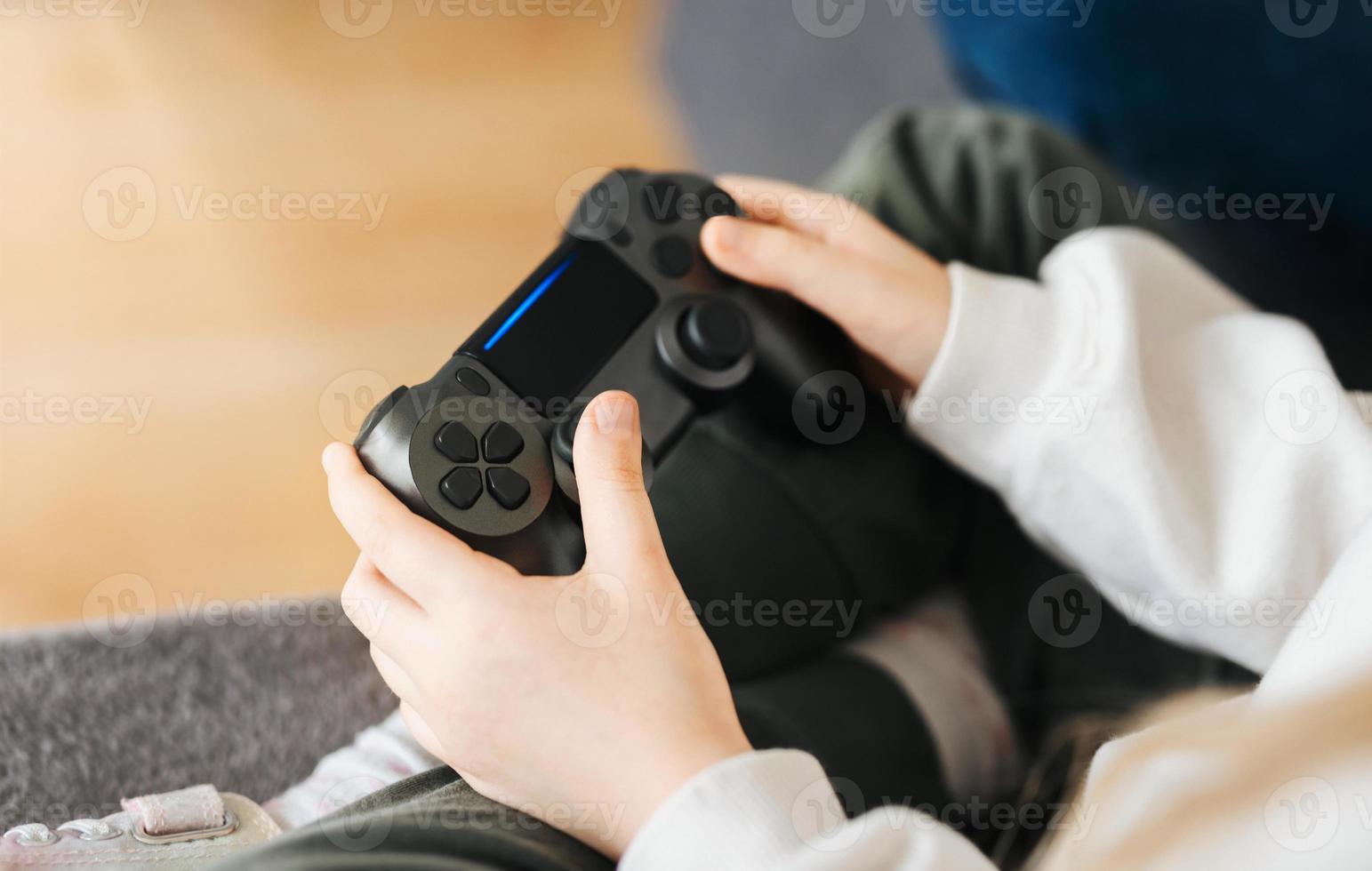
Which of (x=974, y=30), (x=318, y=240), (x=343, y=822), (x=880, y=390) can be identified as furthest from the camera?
(x=318, y=240)

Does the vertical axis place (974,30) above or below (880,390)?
above

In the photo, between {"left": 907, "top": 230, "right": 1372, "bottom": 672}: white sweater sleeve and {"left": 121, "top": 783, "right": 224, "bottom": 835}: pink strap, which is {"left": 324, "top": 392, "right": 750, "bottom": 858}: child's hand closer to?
{"left": 121, "top": 783, "right": 224, "bottom": 835}: pink strap

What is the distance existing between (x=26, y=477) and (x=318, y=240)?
0.32 m

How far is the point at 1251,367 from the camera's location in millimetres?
520

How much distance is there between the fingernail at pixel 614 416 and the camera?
40 cm

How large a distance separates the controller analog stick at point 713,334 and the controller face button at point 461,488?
13 centimetres

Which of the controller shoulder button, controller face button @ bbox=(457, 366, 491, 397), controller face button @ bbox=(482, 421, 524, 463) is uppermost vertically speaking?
the controller shoulder button

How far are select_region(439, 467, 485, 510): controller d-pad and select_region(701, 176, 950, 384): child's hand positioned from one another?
174mm

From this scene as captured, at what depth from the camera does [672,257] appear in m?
0.51

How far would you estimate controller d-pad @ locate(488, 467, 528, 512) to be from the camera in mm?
412

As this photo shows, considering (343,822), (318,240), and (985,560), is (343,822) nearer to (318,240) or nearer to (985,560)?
(985,560)

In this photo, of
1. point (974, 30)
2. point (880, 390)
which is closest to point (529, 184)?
point (974, 30)

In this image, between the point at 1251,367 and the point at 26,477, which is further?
the point at 26,477

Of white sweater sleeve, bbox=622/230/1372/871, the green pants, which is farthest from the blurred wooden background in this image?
white sweater sleeve, bbox=622/230/1372/871
